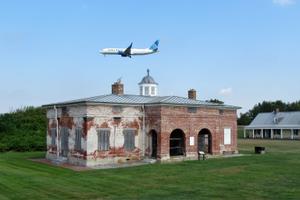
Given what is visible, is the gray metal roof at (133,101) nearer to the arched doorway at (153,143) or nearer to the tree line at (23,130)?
the arched doorway at (153,143)

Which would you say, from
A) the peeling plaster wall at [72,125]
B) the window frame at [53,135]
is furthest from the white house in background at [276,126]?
the peeling plaster wall at [72,125]

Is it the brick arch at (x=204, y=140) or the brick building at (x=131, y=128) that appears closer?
the brick building at (x=131, y=128)

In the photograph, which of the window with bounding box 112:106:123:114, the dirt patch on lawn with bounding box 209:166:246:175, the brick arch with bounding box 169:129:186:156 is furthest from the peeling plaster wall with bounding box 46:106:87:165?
the dirt patch on lawn with bounding box 209:166:246:175

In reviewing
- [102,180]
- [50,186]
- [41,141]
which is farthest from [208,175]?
[41,141]

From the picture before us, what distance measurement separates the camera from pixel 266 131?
268 feet

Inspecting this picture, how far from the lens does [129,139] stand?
105 feet

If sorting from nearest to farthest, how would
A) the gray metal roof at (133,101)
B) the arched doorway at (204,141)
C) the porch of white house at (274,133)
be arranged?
the gray metal roof at (133,101) → the arched doorway at (204,141) → the porch of white house at (274,133)

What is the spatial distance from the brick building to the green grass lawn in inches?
106

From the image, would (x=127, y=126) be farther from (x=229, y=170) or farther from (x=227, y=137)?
(x=227, y=137)

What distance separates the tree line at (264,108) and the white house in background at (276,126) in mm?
23821

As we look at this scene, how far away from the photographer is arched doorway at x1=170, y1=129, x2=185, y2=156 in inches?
1318

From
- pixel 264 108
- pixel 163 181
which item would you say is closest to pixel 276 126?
pixel 264 108

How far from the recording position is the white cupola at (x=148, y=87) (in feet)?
127

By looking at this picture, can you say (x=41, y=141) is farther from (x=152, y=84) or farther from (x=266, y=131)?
(x=266, y=131)
